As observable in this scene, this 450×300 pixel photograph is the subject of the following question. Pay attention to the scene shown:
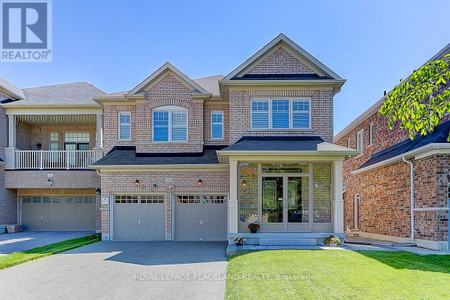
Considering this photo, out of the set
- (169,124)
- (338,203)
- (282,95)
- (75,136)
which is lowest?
(338,203)

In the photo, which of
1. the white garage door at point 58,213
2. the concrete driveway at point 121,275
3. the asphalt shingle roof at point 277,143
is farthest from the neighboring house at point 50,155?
the asphalt shingle roof at point 277,143

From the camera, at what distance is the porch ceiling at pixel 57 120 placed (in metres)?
17.3

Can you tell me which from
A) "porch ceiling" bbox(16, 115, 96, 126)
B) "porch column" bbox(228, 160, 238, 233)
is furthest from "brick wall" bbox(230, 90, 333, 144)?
"porch ceiling" bbox(16, 115, 96, 126)

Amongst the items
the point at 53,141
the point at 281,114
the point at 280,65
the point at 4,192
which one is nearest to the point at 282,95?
the point at 281,114

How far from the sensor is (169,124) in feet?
49.0

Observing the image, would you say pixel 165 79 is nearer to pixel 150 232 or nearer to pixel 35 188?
pixel 150 232

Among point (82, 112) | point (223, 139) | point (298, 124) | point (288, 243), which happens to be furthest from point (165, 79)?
point (288, 243)

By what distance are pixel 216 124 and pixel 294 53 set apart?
175 inches

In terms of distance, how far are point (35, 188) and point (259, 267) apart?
44.6 feet

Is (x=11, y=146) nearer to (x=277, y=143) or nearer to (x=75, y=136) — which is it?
(x=75, y=136)

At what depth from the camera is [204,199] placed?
1469 cm

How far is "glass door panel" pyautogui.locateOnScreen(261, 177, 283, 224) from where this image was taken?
12469mm

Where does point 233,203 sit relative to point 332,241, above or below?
above

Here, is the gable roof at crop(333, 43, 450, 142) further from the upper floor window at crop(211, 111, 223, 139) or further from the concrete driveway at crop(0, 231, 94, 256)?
the concrete driveway at crop(0, 231, 94, 256)
